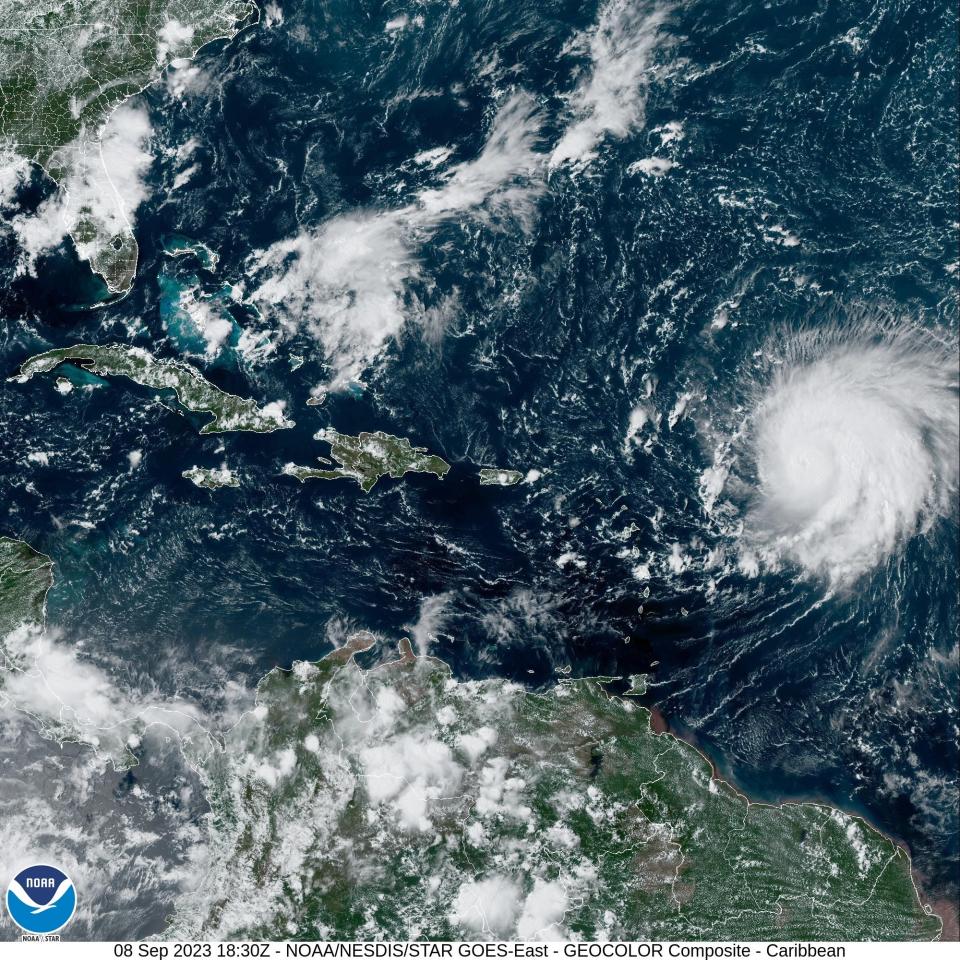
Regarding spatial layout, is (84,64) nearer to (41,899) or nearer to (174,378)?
(174,378)

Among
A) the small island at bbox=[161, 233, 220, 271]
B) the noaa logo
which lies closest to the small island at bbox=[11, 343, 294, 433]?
the small island at bbox=[161, 233, 220, 271]

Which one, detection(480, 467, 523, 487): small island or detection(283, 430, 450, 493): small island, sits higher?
detection(283, 430, 450, 493): small island

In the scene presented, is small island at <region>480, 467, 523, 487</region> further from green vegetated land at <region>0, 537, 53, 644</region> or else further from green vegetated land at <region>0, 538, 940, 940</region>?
green vegetated land at <region>0, 537, 53, 644</region>

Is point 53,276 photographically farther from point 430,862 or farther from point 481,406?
point 430,862

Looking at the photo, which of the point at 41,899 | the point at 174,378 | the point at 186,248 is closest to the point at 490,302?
the point at 186,248

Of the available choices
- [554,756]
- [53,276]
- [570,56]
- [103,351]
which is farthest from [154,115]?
[554,756]

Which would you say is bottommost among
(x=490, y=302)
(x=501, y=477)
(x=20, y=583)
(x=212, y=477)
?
(x=20, y=583)
